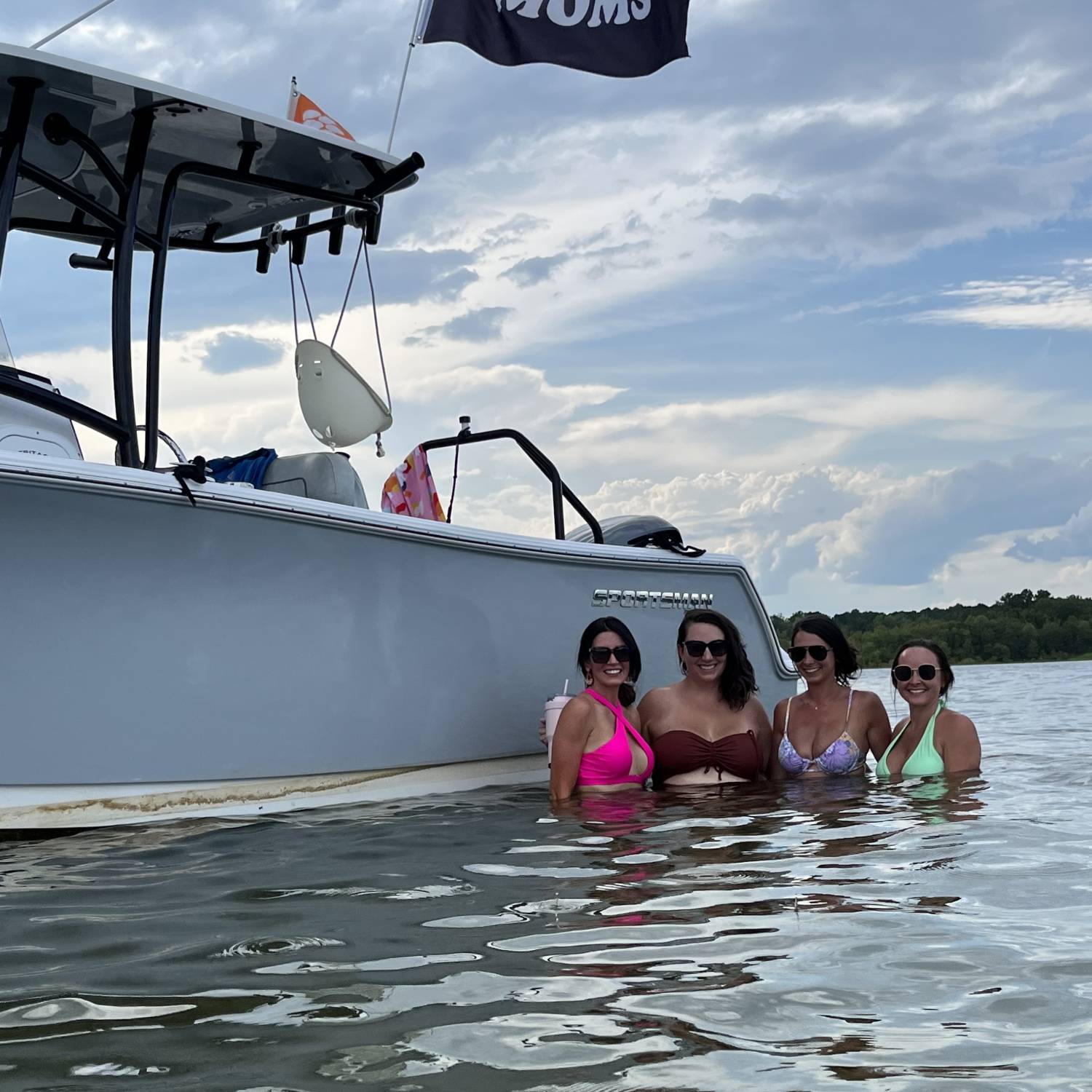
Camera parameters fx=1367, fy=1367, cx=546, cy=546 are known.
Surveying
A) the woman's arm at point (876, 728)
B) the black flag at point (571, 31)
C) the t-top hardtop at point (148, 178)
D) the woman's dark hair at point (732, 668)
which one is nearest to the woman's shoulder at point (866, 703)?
the woman's arm at point (876, 728)

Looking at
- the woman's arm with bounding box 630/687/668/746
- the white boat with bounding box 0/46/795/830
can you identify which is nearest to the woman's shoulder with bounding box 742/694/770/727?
the woman's arm with bounding box 630/687/668/746

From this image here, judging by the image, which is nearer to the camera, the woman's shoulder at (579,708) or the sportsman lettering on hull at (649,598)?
the woman's shoulder at (579,708)

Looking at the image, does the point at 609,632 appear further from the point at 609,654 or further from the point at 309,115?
the point at 309,115

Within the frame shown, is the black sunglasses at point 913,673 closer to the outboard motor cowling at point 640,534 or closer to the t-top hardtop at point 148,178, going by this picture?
the outboard motor cowling at point 640,534

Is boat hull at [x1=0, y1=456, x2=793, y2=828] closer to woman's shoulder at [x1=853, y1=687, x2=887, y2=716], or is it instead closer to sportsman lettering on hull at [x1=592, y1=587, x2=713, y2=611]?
sportsman lettering on hull at [x1=592, y1=587, x2=713, y2=611]

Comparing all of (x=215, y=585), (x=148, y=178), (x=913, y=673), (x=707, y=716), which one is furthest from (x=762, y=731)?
(x=148, y=178)

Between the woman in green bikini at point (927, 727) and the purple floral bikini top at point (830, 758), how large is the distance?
6.2 inches

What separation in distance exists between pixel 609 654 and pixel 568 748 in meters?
0.46

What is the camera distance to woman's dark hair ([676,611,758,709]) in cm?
648

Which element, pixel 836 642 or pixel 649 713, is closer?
pixel 649 713

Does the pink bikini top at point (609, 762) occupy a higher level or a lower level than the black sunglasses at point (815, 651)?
lower

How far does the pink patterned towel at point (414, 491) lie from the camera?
720cm

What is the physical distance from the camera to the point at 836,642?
671cm

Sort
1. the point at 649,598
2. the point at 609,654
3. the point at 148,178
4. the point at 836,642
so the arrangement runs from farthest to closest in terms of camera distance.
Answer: the point at 649,598 < the point at 148,178 < the point at 836,642 < the point at 609,654
